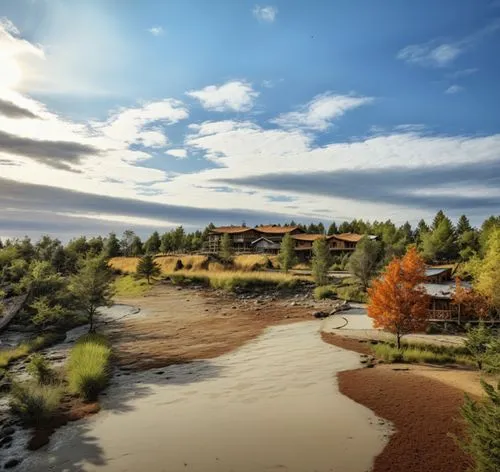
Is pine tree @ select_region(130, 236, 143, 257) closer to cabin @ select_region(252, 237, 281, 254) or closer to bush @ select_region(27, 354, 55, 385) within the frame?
cabin @ select_region(252, 237, 281, 254)

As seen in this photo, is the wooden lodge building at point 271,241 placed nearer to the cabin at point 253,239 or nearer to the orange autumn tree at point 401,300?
the cabin at point 253,239

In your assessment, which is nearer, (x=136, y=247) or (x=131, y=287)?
(x=131, y=287)

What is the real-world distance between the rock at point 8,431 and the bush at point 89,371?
373 centimetres

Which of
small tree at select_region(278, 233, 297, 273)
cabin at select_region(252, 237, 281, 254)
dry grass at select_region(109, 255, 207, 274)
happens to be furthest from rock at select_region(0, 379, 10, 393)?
cabin at select_region(252, 237, 281, 254)

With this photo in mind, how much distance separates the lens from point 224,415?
1836 cm

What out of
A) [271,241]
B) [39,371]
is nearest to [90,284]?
[39,371]

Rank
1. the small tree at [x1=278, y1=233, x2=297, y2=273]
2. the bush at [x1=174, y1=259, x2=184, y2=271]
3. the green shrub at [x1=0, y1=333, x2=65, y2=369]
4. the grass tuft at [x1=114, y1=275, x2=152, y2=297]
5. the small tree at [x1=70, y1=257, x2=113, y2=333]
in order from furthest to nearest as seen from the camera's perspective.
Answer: the bush at [x1=174, y1=259, x2=184, y2=271], the small tree at [x1=278, y1=233, x2=297, y2=273], the grass tuft at [x1=114, y1=275, x2=152, y2=297], the small tree at [x1=70, y1=257, x2=113, y2=333], the green shrub at [x1=0, y1=333, x2=65, y2=369]

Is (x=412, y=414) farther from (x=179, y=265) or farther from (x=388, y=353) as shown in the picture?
(x=179, y=265)

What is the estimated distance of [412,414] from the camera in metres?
18.2

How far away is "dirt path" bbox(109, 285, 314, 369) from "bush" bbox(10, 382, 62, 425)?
25.2ft

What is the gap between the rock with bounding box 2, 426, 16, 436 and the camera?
17.0m

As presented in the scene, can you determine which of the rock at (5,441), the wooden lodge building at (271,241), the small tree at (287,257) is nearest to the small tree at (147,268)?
the small tree at (287,257)

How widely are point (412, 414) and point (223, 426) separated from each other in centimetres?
837

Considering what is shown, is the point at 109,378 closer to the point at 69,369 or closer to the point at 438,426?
the point at 69,369
